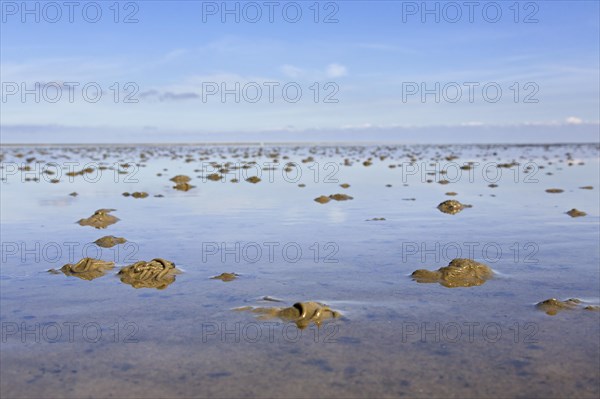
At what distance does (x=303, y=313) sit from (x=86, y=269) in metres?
4.50

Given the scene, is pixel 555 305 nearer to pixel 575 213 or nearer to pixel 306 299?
pixel 306 299

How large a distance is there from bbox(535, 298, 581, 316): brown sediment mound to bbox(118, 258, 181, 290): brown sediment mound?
537 cm

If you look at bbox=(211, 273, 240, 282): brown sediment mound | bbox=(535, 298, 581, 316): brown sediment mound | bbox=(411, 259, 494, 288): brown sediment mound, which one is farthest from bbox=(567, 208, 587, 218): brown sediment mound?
bbox=(211, 273, 240, 282): brown sediment mound

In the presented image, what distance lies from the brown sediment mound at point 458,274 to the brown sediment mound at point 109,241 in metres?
6.56

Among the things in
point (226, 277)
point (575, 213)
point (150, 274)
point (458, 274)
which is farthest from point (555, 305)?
point (575, 213)

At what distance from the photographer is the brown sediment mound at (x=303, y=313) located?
22.5 ft

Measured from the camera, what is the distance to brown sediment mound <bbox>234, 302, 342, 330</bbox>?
686 cm

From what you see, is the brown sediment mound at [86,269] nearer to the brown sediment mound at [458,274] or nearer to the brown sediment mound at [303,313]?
the brown sediment mound at [303,313]

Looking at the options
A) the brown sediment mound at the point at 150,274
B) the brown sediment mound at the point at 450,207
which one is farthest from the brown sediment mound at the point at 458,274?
the brown sediment mound at the point at 450,207

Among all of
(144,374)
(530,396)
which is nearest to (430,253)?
(530,396)

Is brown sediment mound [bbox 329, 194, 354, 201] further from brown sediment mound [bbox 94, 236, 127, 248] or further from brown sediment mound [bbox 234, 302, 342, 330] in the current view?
brown sediment mound [bbox 234, 302, 342, 330]

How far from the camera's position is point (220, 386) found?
16.6ft

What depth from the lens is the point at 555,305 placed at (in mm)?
7402

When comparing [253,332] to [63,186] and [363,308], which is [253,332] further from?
[63,186]
